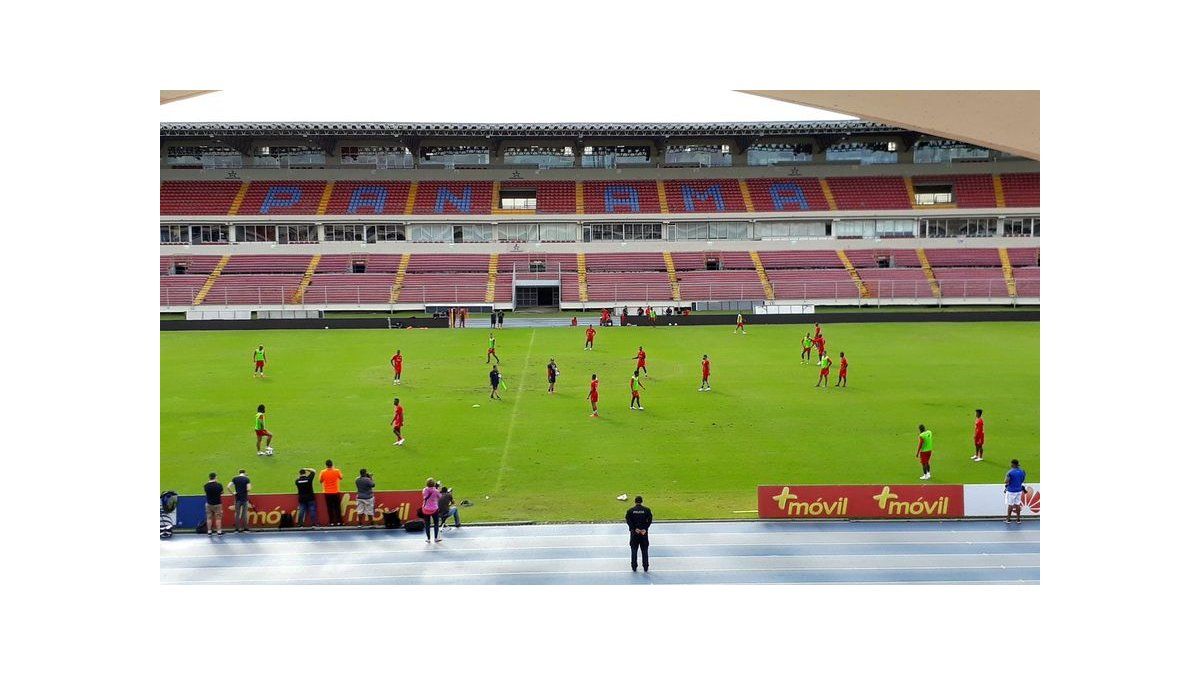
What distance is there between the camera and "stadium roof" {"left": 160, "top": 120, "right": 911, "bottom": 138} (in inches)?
2271

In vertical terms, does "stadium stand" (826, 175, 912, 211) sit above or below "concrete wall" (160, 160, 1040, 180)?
below

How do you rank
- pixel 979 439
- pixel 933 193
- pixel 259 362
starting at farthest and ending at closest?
pixel 933 193 < pixel 259 362 < pixel 979 439

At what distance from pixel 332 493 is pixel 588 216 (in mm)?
46735

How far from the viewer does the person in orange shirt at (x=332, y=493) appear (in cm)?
1454

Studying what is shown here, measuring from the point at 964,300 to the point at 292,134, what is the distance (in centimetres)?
4451

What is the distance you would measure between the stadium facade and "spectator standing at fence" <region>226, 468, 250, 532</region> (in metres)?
37.3

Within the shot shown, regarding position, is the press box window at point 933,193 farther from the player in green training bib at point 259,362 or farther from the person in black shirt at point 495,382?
the player in green training bib at point 259,362

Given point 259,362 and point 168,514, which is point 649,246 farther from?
point 168,514

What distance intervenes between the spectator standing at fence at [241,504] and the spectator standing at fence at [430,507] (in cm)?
300

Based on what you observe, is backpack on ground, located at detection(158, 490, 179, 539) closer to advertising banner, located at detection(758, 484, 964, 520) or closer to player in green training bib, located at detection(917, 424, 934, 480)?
advertising banner, located at detection(758, 484, 964, 520)

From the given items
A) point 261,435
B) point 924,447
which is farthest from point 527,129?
point 924,447

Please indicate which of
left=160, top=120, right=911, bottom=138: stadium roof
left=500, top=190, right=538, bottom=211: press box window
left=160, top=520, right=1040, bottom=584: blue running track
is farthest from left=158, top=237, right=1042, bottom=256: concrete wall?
left=160, top=520, right=1040, bottom=584: blue running track

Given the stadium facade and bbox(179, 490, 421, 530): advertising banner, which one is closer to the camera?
bbox(179, 490, 421, 530): advertising banner

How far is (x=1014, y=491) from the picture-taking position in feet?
47.6
